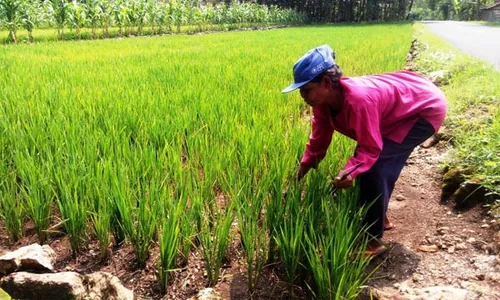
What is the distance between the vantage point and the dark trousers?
182 cm

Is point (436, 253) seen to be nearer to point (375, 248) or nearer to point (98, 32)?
point (375, 248)

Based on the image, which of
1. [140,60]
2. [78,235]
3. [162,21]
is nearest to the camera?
[78,235]

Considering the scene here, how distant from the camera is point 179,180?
210cm

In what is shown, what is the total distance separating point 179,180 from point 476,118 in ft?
7.25

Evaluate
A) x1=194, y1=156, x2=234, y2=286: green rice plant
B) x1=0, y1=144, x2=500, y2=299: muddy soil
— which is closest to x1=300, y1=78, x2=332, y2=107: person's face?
x1=194, y1=156, x2=234, y2=286: green rice plant

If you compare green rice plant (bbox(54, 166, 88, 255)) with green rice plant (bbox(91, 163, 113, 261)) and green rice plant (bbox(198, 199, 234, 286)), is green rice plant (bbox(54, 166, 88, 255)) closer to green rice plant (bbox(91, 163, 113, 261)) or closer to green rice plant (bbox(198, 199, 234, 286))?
green rice plant (bbox(91, 163, 113, 261))

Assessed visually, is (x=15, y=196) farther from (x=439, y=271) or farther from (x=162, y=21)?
(x=162, y=21)

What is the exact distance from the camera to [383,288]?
66.1 inches

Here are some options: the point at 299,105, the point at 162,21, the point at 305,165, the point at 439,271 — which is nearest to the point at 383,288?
the point at 439,271

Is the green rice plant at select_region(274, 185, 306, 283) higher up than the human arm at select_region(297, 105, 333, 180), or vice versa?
the human arm at select_region(297, 105, 333, 180)

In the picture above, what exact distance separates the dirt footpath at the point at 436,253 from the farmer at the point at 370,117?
136mm

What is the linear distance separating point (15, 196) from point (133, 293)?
Answer: 90 cm

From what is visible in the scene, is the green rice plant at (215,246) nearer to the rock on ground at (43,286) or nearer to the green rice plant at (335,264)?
the green rice plant at (335,264)

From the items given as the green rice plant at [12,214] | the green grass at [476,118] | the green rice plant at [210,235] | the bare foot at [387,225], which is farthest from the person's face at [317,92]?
the green rice plant at [12,214]
